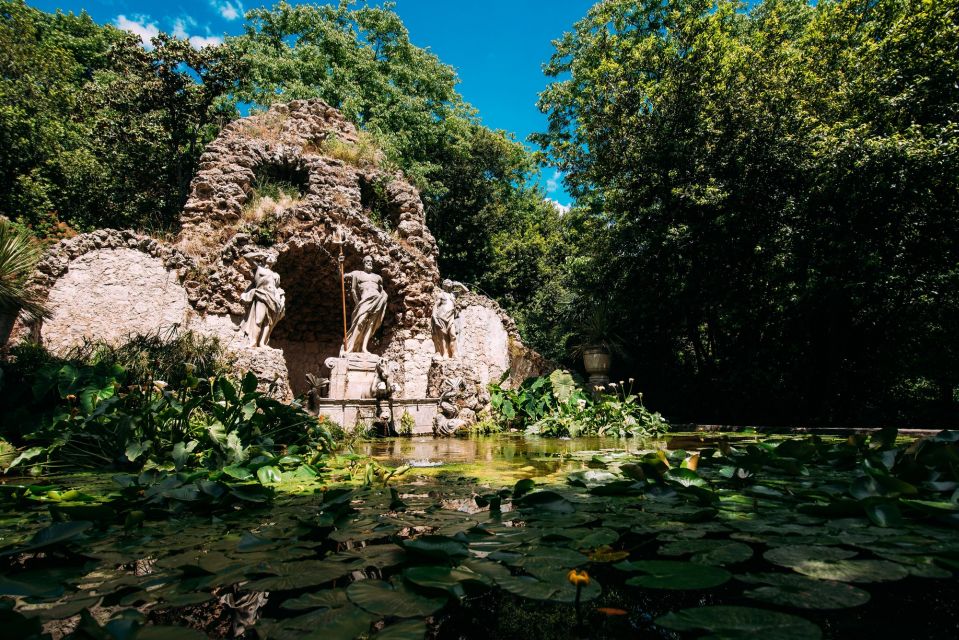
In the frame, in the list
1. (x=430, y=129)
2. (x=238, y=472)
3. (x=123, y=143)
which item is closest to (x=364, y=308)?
(x=238, y=472)

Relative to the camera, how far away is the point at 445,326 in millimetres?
9297

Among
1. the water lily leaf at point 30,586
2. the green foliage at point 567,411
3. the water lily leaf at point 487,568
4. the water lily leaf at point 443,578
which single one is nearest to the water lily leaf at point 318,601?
the water lily leaf at point 443,578

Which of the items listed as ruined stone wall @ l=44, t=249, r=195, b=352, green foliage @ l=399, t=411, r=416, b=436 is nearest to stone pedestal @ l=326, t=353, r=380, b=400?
green foliage @ l=399, t=411, r=416, b=436

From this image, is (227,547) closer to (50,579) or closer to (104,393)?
(50,579)

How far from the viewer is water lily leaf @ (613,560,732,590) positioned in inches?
35.1

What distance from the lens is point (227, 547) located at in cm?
127

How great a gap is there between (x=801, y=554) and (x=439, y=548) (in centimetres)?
85

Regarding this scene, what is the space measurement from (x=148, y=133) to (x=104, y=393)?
1227cm

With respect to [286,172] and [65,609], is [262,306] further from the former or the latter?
[65,609]

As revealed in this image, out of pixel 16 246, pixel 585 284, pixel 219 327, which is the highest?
pixel 585 284

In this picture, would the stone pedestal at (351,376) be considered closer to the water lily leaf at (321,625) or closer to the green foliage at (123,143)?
the green foliage at (123,143)

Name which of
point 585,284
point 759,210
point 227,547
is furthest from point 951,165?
point 227,547

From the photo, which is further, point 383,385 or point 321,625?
point 383,385

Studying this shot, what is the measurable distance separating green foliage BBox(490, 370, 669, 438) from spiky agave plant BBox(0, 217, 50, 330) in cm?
688
